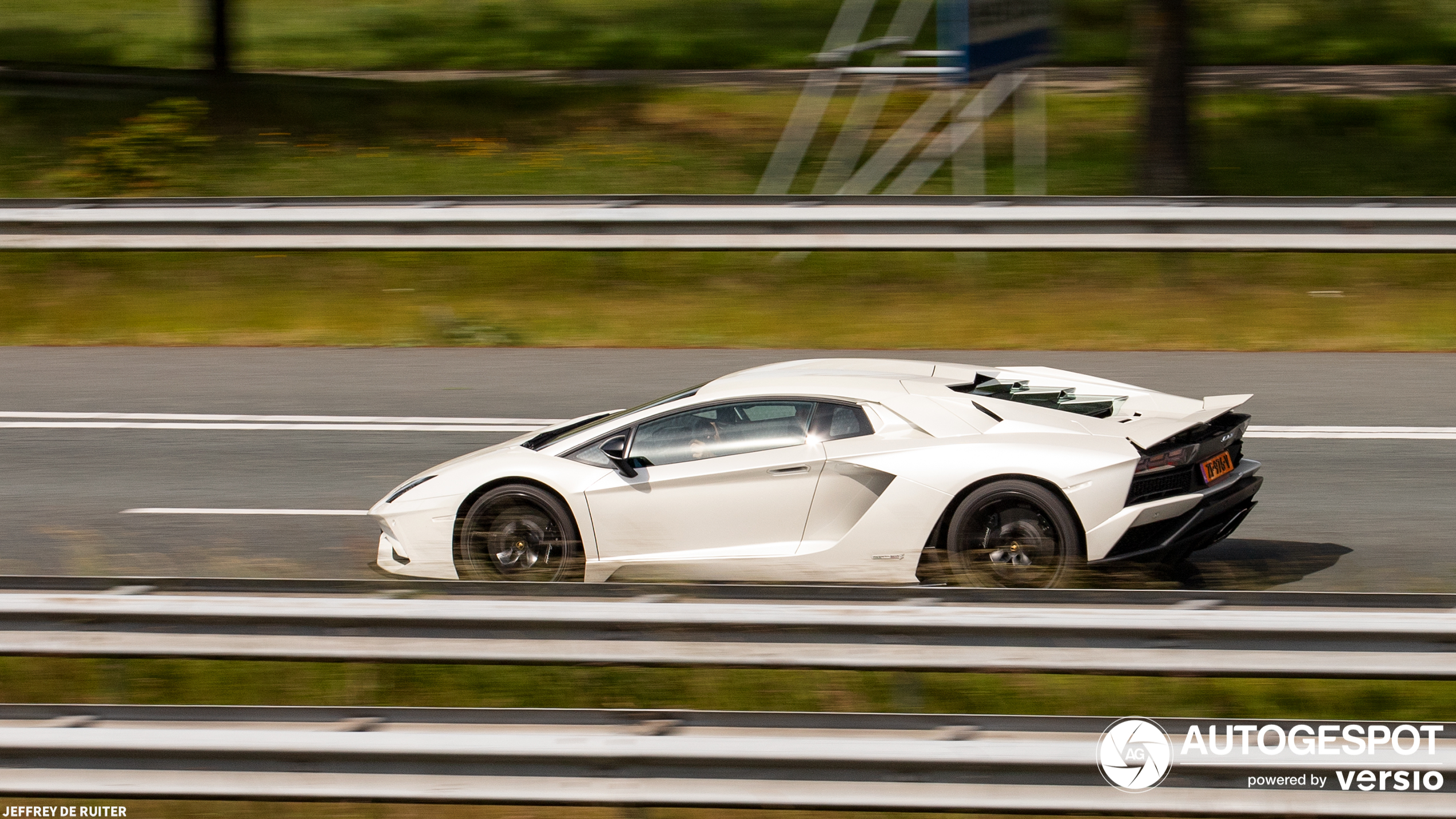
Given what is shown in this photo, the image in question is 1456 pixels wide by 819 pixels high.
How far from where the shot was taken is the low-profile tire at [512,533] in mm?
7227

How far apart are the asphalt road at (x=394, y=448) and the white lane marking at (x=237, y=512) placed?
83 mm

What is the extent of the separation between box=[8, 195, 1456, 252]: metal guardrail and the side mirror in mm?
4980

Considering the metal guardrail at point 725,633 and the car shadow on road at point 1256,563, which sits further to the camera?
the car shadow on road at point 1256,563

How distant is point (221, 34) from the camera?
19.5 meters

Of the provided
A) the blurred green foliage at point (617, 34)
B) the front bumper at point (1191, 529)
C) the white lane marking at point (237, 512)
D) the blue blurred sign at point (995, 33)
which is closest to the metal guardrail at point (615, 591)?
the front bumper at point (1191, 529)

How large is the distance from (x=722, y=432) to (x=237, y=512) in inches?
126

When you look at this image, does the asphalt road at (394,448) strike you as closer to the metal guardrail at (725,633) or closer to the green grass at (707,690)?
the green grass at (707,690)

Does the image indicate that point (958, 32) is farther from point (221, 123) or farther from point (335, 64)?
point (335, 64)

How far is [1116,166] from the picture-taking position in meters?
15.5

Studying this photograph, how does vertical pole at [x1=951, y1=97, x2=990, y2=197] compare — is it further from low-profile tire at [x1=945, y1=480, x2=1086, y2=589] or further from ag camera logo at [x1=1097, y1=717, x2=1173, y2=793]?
ag camera logo at [x1=1097, y1=717, x2=1173, y2=793]

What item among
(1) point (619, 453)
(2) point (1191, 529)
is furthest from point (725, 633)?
(2) point (1191, 529)

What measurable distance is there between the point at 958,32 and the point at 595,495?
6.64 meters

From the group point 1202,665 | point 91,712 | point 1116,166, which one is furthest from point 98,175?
point 1202,665

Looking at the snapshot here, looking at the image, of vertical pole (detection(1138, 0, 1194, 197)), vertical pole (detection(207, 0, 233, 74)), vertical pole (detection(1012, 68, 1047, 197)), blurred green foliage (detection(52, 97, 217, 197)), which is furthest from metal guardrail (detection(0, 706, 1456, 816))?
vertical pole (detection(207, 0, 233, 74))
